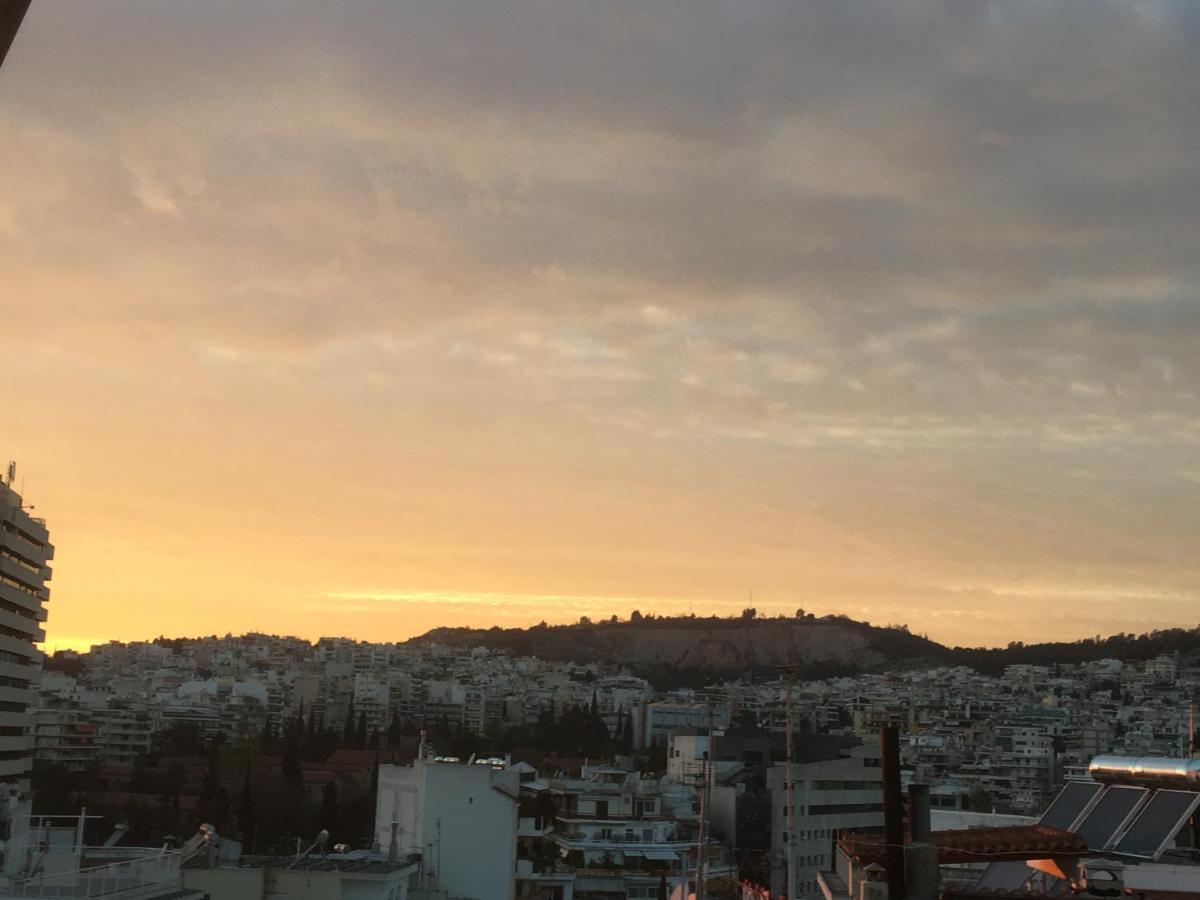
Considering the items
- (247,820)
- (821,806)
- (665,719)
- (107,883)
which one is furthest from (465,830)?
(665,719)

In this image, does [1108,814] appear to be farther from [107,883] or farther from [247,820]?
[247,820]

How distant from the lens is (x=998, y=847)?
33.0ft

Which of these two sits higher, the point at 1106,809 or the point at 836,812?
the point at 1106,809

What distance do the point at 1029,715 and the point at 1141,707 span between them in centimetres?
1457

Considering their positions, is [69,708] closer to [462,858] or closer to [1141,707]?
[462,858]

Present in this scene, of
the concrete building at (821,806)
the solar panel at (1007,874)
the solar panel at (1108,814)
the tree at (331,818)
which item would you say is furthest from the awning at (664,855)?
the solar panel at (1007,874)

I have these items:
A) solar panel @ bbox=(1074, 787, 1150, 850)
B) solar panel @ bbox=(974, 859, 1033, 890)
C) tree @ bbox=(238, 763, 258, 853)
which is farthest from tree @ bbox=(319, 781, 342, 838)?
solar panel @ bbox=(974, 859, 1033, 890)

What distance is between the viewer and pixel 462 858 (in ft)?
122

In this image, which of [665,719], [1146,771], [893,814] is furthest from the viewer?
[665,719]

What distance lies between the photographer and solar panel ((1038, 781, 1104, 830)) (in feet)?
38.0

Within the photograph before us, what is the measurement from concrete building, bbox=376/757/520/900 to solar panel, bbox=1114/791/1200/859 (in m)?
28.0

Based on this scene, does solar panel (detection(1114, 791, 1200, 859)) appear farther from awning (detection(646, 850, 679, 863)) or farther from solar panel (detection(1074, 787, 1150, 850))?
awning (detection(646, 850, 679, 863))

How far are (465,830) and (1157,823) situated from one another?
28570mm

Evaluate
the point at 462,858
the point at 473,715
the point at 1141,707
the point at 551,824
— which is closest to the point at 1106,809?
the point at 462,858
